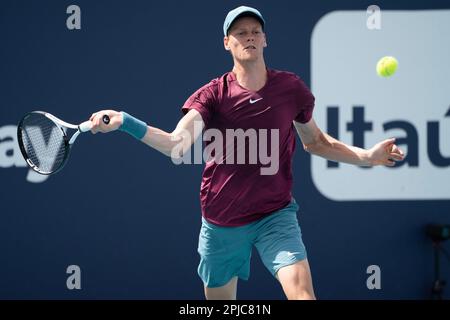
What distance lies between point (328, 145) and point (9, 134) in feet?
6.80

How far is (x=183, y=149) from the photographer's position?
4.50m

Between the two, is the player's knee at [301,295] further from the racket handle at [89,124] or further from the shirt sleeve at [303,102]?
the racket handle at [89,124]

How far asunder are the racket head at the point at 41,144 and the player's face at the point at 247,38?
3.07ft

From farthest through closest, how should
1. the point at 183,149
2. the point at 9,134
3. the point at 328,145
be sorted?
the point at 9,134 → the point at 328,145 → the point at 183,149

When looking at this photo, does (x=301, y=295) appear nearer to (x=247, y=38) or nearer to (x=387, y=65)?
(x=247, y=38)

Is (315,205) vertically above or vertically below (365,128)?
below

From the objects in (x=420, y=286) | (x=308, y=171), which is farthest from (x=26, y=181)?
(x=420, y=286)

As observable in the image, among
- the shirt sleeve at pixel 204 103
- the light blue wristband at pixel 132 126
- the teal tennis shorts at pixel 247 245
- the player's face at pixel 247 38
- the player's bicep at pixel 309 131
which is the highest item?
the player's face at pixel 247 38

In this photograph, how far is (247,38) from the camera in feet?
15.5

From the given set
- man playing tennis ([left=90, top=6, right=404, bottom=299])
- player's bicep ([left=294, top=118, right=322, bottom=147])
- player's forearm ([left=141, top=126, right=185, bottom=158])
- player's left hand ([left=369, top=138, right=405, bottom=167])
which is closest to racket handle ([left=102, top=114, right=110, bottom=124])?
player's forearm ([left=141, top=126, right=185, bottom=158])

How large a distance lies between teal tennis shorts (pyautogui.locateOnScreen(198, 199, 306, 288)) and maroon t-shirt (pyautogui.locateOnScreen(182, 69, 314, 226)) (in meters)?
0.05

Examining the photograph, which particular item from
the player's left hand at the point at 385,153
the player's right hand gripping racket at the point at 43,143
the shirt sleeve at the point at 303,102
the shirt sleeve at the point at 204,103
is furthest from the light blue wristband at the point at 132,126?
the player's left hand at the point at 385,153

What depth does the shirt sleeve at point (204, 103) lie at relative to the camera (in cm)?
466
